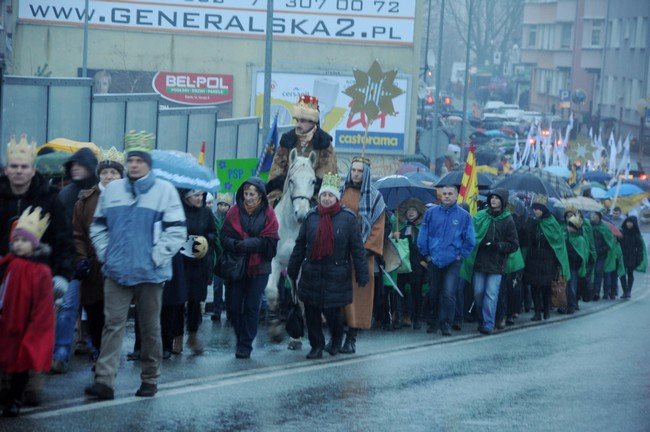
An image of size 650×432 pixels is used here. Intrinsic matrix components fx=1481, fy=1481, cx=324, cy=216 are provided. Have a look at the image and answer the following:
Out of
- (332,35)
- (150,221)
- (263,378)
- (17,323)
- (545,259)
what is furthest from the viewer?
(332,35)

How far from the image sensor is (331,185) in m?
13.1

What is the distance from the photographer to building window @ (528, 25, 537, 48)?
11838 cm

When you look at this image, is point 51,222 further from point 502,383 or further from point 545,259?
point 545,259

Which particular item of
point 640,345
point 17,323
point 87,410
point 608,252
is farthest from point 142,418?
point 608,252

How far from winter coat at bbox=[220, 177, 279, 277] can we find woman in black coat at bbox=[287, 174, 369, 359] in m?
0.34

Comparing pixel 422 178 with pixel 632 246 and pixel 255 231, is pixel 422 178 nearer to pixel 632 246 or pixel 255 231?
pixel 632 246

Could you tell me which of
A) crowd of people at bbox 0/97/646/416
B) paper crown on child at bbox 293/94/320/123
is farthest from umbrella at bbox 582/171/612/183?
paper crown on child at bbox 293/94/320/123

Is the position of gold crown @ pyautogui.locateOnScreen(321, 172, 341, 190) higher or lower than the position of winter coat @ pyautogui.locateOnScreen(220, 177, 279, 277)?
higher

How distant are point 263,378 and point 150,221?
2075mm

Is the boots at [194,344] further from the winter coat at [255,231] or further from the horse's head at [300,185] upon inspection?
the horse's head at [300,185]

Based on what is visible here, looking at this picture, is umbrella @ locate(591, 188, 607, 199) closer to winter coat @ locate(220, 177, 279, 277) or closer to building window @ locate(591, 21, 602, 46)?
winter coat @ locate(220, 177, 279, 277)

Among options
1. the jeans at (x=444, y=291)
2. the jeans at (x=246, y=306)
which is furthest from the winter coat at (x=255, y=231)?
the jeans at (x=444, y=291)

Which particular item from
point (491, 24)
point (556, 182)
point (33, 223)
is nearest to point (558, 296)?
point (556, 182)

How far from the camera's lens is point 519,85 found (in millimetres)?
118500
